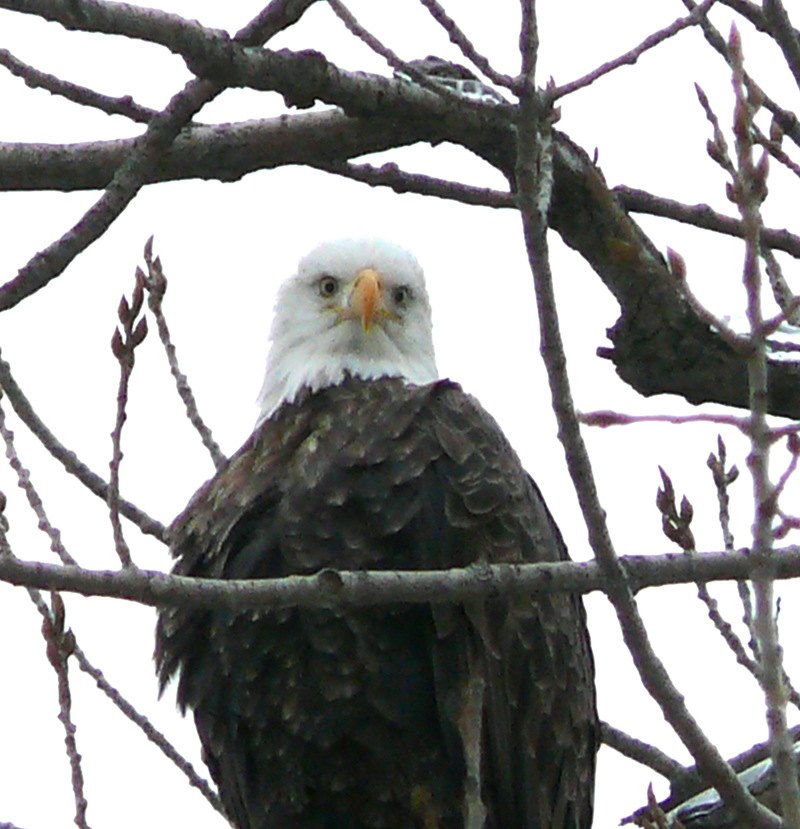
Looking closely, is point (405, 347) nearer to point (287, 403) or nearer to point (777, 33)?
point (287, 403)

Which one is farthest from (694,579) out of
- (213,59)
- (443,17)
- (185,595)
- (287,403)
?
(287,403)

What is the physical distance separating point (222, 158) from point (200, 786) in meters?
1.50

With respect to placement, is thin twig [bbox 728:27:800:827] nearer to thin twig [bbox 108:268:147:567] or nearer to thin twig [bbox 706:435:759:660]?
thin twig [bbox 108:268:147:567]

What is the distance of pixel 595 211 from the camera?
359cm

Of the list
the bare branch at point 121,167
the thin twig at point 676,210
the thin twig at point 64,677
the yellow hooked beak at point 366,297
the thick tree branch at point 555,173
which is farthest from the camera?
the yellow hooked beak at point 366,297

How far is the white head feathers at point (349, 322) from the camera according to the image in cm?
479

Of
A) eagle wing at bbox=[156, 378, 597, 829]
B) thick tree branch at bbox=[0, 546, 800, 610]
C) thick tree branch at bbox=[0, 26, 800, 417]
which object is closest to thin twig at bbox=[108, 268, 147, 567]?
thick tree branch at bbox=[0, 546, 800, 610]

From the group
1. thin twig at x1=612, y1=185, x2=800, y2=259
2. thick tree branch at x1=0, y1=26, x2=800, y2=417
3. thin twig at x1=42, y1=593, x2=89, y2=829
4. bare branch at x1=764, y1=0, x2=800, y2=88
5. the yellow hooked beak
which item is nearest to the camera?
bare branch at x1=764, y1=0, x2=800, y2=88

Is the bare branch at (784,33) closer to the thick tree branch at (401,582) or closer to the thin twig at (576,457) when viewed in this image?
the thin twig at (576,457)

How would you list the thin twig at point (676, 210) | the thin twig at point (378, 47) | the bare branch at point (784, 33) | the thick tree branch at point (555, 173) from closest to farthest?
the thin twig at point (378, 47), the bare branch at point (784, 33), the thick tree branch at point (555, 173), the thin twig at point (676, 210)

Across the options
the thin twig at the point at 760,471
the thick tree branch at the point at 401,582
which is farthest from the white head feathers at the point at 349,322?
the thin twig at the point at 760,471

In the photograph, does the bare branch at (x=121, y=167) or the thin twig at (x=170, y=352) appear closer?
the bare branch at (x=121, y=167)

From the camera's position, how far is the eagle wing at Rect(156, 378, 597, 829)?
3.74 meters

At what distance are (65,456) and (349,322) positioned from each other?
1.19 m
